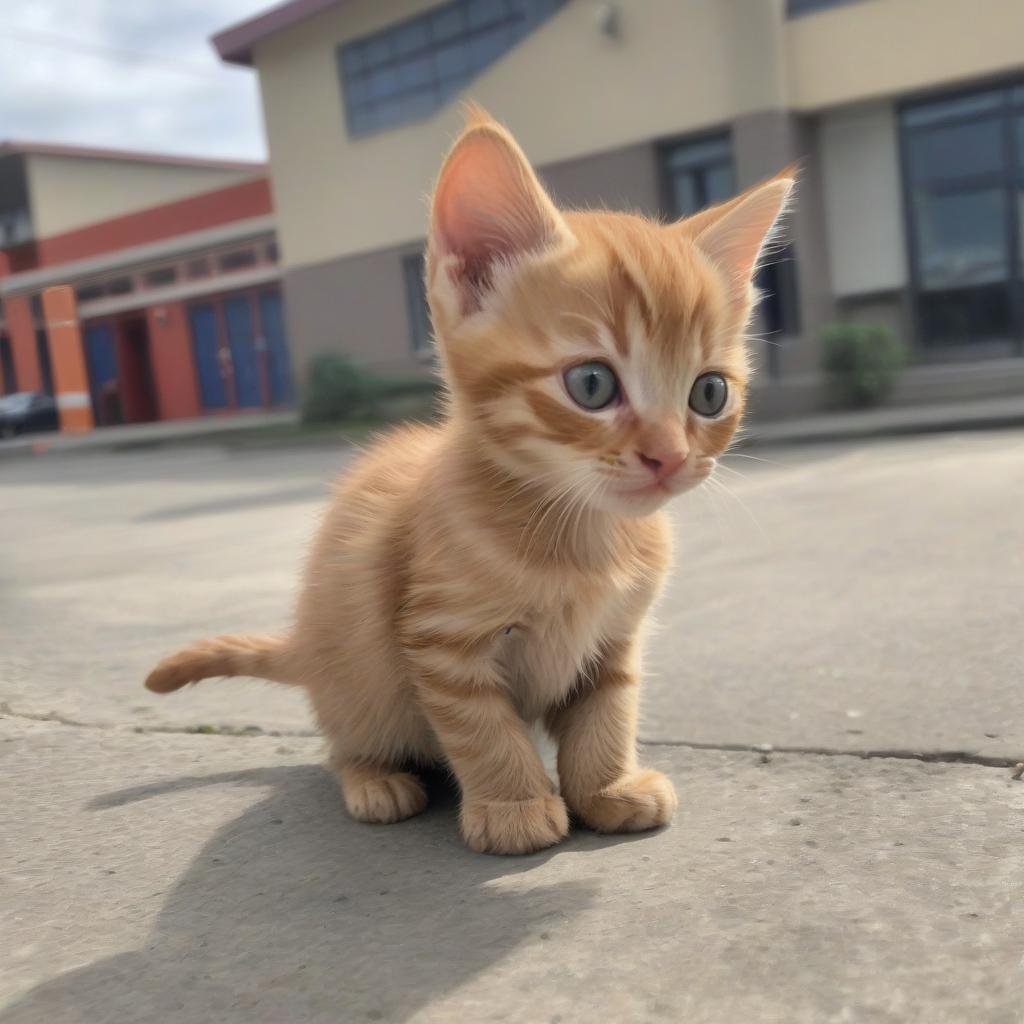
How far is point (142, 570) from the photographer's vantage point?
192 inches

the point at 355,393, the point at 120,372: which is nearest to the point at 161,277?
the point at 120,372

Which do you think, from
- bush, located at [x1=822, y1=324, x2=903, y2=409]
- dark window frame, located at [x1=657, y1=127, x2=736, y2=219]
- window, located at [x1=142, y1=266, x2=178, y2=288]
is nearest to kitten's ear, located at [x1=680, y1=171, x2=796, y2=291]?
bush, located at [x1=822, y1=324, x2=903, y2=409]

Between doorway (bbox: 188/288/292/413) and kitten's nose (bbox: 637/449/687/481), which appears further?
doorway (bbox: 188/288/292/413)

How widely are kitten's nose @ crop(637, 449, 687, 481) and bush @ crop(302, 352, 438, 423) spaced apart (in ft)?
47.8

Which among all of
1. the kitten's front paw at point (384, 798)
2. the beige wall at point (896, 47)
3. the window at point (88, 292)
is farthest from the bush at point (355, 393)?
the kitten's front paw at point (384, 798)

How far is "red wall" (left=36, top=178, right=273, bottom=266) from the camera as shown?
2069 cm

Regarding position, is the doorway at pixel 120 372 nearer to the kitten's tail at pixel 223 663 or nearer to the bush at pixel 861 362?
the bush at pixel 861 362

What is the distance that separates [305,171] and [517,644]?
56.4 feet

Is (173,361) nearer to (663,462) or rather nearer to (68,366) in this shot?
(68,366)

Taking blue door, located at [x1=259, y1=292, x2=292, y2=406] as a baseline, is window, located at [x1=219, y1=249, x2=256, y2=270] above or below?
above

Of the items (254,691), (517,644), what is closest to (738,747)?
(517,644)

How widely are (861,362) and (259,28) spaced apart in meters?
11.3

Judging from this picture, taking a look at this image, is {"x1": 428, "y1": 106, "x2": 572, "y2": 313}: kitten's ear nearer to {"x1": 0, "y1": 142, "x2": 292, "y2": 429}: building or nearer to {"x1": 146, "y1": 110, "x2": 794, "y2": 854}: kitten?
{"x1": 146, "y1": 110, "x2": 794, "y2": 854}: kitten

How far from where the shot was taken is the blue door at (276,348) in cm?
2141
